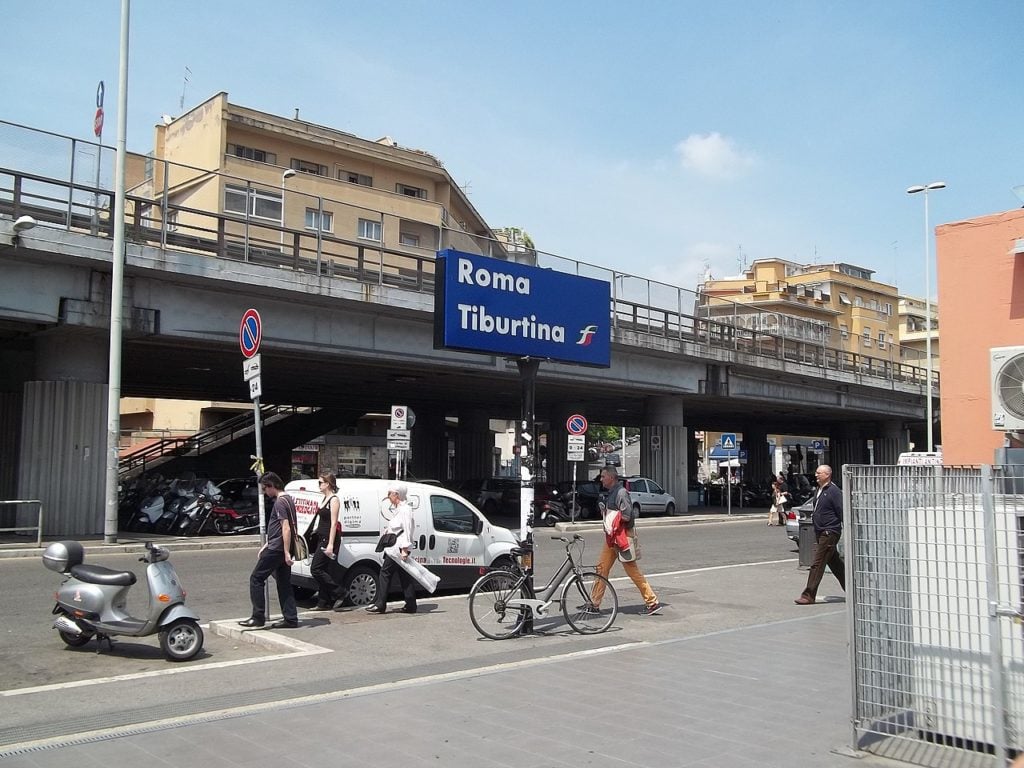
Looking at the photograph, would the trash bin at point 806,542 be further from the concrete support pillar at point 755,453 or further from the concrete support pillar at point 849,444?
the concrete support pillar at point 755,453

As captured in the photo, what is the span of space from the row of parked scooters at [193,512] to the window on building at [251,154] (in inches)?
1057

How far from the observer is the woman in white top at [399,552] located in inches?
424

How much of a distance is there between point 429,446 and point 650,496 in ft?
42.8

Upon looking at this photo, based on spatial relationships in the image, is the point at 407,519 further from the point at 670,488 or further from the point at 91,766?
the point at 670,488

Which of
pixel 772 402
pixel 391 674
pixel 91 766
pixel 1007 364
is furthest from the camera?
pixel 772 402

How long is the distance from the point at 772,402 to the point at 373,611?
106 feet

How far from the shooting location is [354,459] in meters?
59.9

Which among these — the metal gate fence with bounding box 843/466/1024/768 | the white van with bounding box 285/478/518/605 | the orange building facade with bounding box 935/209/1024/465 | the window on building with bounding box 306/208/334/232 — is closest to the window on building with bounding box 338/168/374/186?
the window on building with bounding box 306/208/334/232

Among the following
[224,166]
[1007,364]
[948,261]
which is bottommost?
[1007,364]

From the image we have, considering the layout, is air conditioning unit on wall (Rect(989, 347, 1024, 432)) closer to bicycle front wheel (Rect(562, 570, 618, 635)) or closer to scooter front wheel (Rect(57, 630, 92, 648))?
bicycle front wheel (Rect(562, 570, 618, 635))

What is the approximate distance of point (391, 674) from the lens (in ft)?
25.6

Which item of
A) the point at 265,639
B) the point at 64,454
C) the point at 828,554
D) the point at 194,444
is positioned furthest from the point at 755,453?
the point at 265,639

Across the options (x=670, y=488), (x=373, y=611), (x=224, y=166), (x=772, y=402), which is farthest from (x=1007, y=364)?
(x=224, y=166)

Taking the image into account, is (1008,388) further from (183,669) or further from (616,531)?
(183,669)
